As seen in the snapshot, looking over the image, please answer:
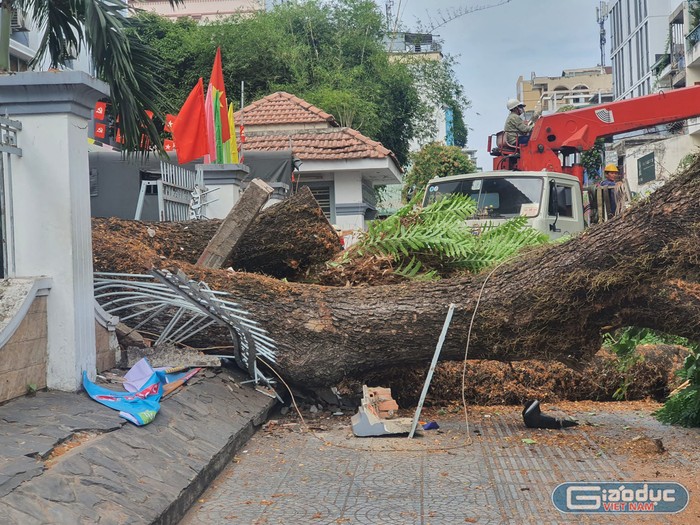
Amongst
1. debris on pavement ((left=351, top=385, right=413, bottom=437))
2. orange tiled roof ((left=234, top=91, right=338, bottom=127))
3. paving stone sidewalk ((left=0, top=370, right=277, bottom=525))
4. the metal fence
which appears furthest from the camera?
orange tiled roof ((left=234, top=91, right=338, bottom=127))

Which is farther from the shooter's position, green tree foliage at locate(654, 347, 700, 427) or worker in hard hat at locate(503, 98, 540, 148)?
worker in hard hat at locate(503, 98, 540, 148)

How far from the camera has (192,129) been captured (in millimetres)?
12797

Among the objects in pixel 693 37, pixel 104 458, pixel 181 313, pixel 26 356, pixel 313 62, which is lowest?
pixel 104 458

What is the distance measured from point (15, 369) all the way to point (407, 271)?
456cm

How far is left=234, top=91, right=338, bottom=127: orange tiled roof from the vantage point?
68.4 feet

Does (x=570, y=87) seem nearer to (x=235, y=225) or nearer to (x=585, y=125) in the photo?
(x=585, y=125)

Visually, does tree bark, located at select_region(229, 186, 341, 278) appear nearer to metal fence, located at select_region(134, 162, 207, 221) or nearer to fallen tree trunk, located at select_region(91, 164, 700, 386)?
fallen tree trunk, located at select_region(91, 164, 700, 386)

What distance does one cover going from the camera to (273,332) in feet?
24.9

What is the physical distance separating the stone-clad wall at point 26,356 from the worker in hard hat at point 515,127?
1094cm

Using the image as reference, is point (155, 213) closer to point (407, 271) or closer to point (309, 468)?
point (407, 271)

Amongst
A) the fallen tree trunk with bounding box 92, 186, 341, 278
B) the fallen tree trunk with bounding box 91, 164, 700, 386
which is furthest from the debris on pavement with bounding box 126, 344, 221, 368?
the fallen tree trunk with bounding box 92, 186, 341, 278

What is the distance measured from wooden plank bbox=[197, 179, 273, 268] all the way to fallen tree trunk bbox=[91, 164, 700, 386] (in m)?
0.71

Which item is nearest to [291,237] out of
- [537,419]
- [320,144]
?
[537,419]

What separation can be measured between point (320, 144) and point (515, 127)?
6104 millimetres
